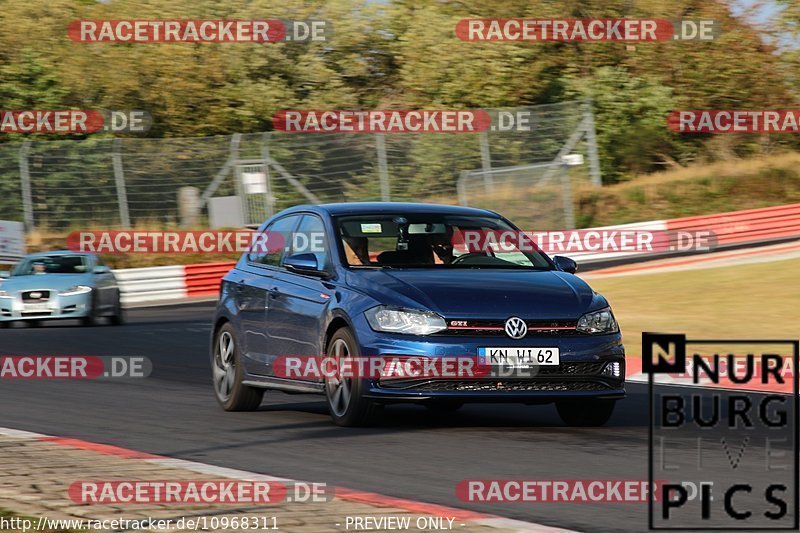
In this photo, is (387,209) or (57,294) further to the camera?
(57,294)

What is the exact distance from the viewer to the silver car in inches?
897

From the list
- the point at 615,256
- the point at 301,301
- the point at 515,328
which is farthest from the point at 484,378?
the point at 615,256

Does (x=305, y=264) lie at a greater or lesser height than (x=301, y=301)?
greater

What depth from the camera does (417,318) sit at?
9.88 metres

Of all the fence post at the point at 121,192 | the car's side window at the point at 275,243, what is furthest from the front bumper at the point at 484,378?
the fence post at the point at 121,192

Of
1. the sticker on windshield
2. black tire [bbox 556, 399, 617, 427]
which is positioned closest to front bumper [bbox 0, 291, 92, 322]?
the sticker on windshield

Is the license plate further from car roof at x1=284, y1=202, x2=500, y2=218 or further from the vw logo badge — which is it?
car roof at x1=284, y1=202, x2=500, y2=218

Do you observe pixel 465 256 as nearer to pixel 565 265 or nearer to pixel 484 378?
pixel 565 265

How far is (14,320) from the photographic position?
2277 centimetres

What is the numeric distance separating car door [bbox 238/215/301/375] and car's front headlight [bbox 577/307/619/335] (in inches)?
102

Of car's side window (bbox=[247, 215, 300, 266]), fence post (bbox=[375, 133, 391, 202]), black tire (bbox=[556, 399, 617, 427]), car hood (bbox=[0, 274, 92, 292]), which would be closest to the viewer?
black tire (bbox=[556, 399, 617, 427])

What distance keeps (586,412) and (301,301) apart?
217 centimetres

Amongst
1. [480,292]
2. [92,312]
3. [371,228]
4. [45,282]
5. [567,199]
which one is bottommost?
[92,312]

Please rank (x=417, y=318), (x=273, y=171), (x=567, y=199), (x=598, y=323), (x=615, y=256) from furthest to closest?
1. (x=567, y=199)
2. (x=615, y=256)
3. (x=273, y=171)
4. (x=598, y=323)
5. (x=417, y=318)
